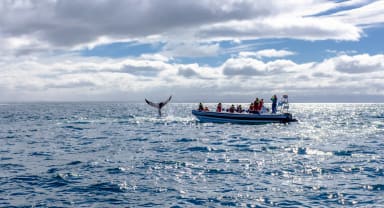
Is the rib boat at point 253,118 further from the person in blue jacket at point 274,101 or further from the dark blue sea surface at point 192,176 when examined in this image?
the dark blue sea surface at point 192,176

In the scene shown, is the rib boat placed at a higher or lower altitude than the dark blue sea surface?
higher

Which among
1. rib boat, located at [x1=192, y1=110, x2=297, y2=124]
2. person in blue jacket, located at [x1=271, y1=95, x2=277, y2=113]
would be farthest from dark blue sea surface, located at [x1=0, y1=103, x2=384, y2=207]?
person in blue jacket, located at [x1=271, y1=95, x2=277, y2=113]

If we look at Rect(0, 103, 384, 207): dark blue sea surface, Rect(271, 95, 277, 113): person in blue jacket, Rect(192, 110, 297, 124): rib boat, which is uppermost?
Rect(271, 95, 277, 113): person in blue jacket

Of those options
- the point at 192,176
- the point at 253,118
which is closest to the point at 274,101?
the point at 253,118

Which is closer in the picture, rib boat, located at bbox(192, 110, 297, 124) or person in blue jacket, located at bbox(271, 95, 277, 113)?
rib boat, located at bbox(192, 110, 297, 124)

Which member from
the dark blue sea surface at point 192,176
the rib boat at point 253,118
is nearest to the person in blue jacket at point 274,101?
the rib boat at point 253,118

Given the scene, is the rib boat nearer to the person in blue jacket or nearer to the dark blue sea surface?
the person in blue jacket

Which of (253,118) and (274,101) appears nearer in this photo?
(253,118)

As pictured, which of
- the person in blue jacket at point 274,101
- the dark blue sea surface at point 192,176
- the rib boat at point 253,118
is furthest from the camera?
the person in blue jacket at point 274,101

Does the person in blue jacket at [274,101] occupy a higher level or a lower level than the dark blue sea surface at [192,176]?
higher

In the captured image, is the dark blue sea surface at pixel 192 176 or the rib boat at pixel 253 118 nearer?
the dark blue sea surface at pixel 192 176

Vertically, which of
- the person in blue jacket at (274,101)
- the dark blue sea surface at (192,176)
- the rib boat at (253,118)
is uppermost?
the person in blue jacket at (274,101)

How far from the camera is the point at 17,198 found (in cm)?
1639

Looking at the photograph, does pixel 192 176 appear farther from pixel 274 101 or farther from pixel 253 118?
pixel 274 101
